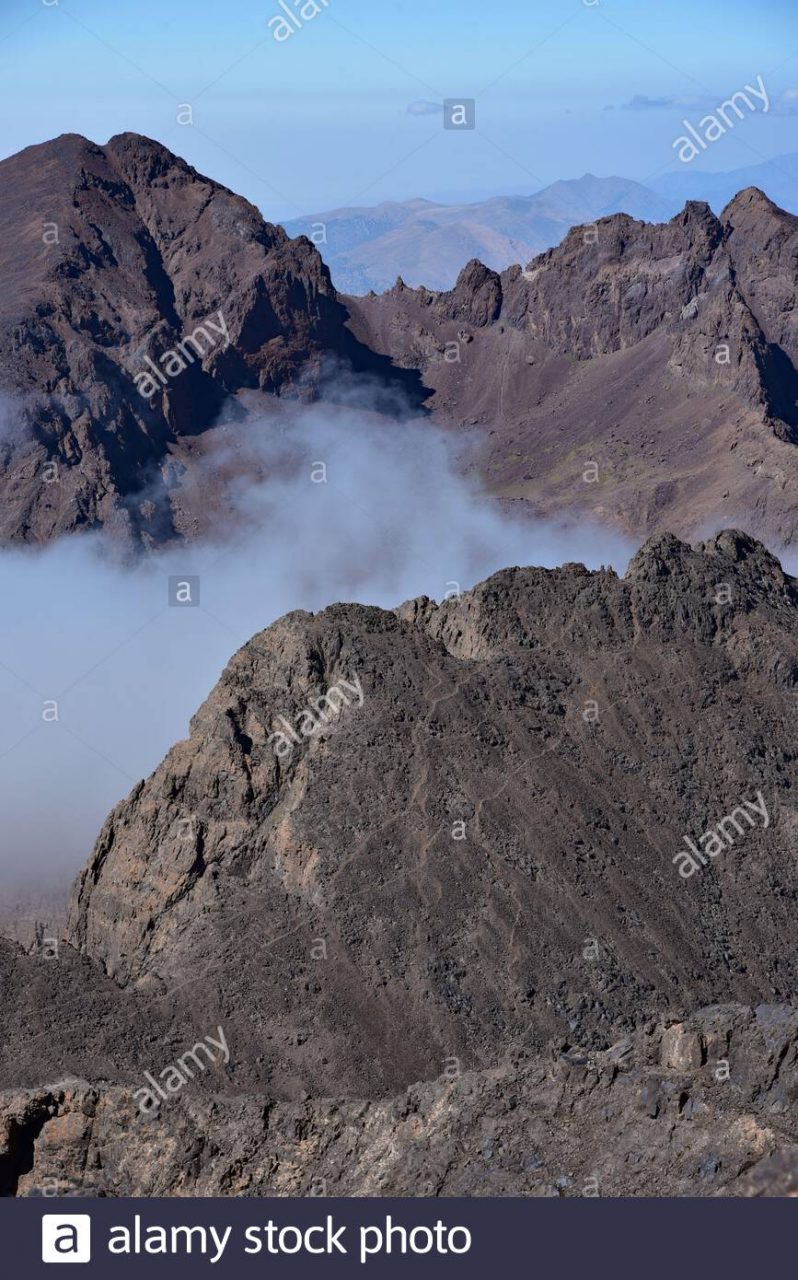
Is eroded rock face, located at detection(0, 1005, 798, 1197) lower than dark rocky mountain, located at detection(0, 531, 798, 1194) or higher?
lower

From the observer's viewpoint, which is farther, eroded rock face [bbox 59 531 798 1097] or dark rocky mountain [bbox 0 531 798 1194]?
eroded rock face [bbox 59 531 798 1097]

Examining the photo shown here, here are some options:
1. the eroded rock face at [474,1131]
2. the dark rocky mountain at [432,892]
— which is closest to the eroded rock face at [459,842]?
the dark rocky mountain at [432,892]

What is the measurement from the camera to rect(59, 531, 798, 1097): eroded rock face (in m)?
84.0

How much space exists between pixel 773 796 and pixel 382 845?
18782 millimetres

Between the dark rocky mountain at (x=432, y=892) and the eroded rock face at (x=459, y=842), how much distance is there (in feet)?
0.39

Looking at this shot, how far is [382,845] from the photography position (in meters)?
88.3

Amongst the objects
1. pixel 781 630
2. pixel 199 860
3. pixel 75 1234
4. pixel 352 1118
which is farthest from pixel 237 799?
pixel 75 1234

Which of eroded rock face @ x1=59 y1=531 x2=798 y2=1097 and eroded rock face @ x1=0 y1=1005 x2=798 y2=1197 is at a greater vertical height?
eroded rock face @ x1=59 y1=531 x2=798 y2=1097

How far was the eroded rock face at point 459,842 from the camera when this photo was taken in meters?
84.0

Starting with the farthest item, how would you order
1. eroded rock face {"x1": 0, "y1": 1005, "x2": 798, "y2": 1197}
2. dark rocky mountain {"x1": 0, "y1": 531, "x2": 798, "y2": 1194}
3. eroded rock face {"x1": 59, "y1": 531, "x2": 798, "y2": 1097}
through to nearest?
eroded rock face {"x1": 59, "y1": 531, "x2": 798, "y2": 1097} → dark rocky mountain {"x1": 0, "y1": 531, "x2": 798, "y2": 1194} → eroded rock face {"x1": 0, "y1": 1005, "x2": 798, "y2": 1197}

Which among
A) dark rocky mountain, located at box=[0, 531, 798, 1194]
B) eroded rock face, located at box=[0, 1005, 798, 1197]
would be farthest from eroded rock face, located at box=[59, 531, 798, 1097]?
eroded rock face, located at box=[0, 1005, 798, 1197]

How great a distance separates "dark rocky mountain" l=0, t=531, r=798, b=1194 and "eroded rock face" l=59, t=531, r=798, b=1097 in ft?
0.39

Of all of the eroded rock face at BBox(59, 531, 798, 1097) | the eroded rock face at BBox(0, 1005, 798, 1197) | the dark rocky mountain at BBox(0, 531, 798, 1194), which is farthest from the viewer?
the eroded rock face at BBox(59, 531, 798, 1097)

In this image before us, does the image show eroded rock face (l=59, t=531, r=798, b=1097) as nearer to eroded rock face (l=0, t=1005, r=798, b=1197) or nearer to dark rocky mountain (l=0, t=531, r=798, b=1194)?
dark rocky mountain (l=0, t=531, r=798, b=1194)
